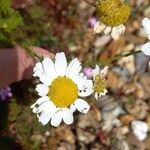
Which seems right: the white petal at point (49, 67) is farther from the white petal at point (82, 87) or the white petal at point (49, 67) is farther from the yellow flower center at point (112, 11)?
the yellow flower center at point (112, 11)

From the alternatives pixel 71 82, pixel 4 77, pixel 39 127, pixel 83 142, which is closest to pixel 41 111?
pixel 71 82

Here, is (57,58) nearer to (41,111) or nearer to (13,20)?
(41,111)

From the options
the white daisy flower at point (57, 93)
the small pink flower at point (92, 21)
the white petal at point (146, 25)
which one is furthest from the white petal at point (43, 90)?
the small pink flower at point (92, 21)

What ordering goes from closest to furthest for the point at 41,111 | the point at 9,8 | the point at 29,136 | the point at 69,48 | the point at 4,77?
the point at 41,111, the point at 4,77, the point at 9,8, the point at 29,136, the point at 69,48

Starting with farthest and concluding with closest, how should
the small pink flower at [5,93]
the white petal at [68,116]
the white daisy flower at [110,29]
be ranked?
1. the small pink flower at [5,93]
2. the white daisy flower at [110,29]
3. the white petal at [68,116]

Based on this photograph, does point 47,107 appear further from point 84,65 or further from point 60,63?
point 84,65

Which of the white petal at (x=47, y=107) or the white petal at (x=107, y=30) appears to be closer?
the white petal at (x=47, y=107)

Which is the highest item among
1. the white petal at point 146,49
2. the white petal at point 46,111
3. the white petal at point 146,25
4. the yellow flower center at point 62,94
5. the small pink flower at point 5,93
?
the small pink flower at point 5,93

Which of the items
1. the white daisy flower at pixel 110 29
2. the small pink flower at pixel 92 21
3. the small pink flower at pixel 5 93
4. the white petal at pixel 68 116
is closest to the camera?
the white petal at pixel 68 116
